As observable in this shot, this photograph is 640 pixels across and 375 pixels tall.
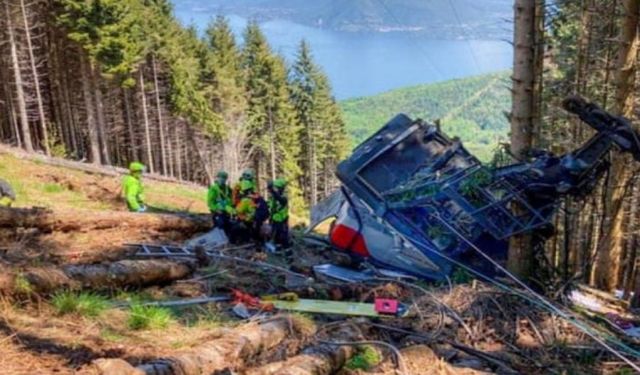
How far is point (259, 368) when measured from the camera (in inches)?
175

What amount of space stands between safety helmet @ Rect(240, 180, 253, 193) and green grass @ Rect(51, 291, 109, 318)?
5498 millimetres

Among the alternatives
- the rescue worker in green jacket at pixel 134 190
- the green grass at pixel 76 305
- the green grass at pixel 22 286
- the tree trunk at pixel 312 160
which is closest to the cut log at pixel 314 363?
A: the green grass at pixel 76 305

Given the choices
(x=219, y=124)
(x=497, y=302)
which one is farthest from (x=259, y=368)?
(x=219, y=124)

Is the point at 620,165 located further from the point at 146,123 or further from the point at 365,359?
the point at 146,123

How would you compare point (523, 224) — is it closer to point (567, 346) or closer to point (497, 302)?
point (497, 302)

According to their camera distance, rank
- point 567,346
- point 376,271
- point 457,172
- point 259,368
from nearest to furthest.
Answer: point 259,368 < point 567,346 < point 457,172 < point 376,271

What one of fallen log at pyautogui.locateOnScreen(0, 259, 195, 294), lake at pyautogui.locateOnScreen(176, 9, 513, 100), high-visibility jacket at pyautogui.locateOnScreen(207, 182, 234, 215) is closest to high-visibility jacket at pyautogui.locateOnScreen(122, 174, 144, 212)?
high-visibility jacket at pyautogui.locateOnScreen(207, 182, 234, 215)

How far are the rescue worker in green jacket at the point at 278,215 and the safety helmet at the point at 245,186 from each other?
0.38 metres

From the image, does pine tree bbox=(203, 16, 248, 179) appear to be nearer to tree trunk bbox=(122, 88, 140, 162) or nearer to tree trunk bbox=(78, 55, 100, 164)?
tree trunk bbox=(122, 88, 140, 162)

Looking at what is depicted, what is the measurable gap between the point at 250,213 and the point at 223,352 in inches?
250

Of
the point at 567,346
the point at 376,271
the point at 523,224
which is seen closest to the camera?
the point at 567,346

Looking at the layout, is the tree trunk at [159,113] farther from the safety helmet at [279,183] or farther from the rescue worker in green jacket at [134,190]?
the safety helmet at [279,183]

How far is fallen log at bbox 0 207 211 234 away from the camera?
8.96m

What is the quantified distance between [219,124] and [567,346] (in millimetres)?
40451
